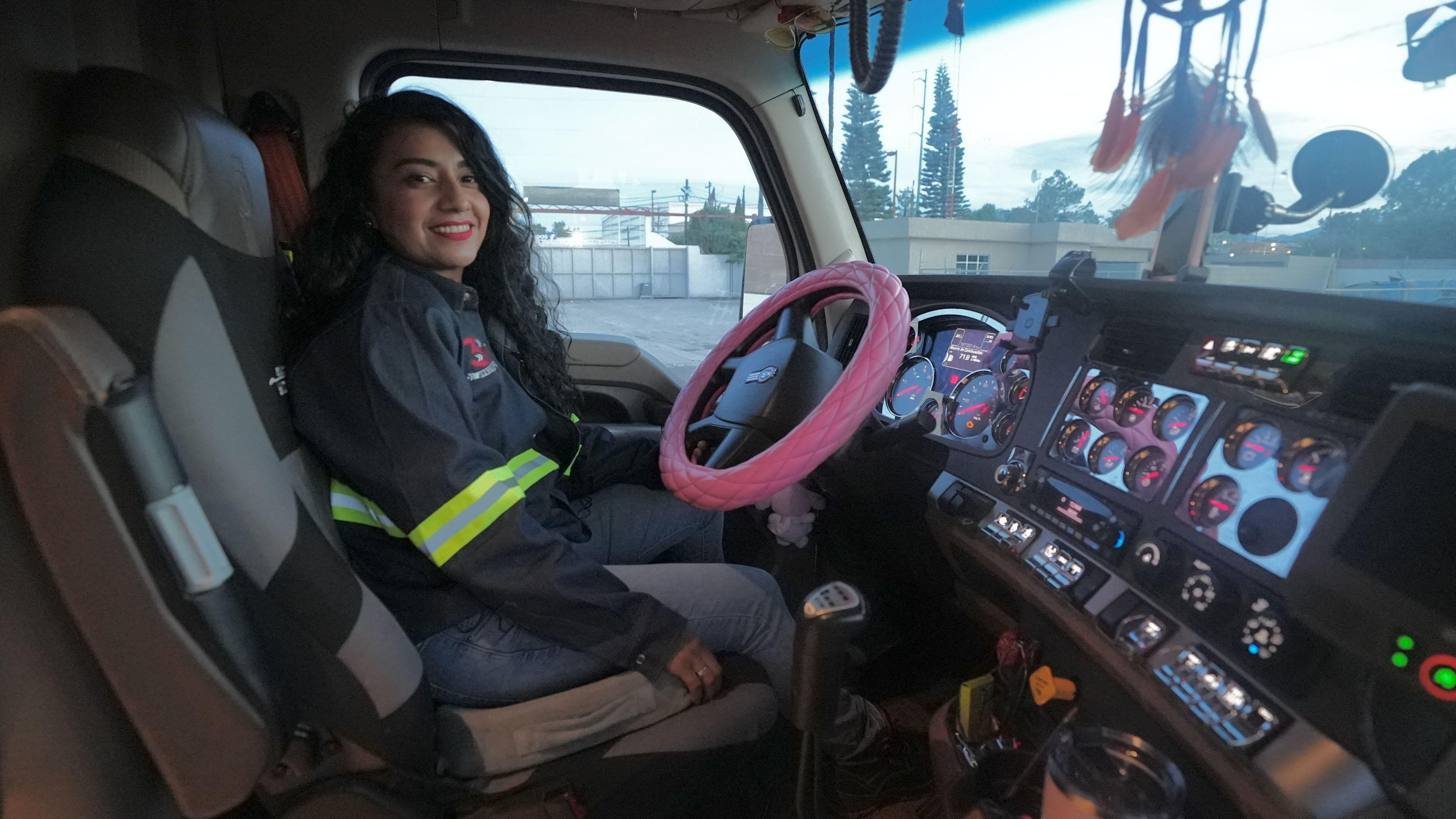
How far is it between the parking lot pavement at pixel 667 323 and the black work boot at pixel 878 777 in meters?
1.46

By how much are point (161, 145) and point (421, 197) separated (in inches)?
21.7

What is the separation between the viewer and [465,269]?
1675mm

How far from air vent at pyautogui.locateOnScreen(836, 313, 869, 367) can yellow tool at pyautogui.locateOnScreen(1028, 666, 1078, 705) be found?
980 mm

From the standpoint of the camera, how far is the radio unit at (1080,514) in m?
1.15

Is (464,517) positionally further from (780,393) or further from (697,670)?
(780,393)

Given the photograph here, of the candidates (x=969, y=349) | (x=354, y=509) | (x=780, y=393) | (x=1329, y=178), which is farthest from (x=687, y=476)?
(x=1329, y=178)

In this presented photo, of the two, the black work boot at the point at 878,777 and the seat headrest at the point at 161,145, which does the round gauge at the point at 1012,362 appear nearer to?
the black work boot at the point at 878,777

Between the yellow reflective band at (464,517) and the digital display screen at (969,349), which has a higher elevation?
the digital display screen at (969,349)

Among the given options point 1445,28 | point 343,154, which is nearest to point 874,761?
point 1445,28

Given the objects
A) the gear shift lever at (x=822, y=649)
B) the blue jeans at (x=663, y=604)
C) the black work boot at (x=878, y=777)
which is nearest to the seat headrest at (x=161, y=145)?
the blue jeans at (x=663, y=604)

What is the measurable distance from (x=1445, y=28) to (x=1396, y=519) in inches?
23.9

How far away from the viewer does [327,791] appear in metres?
1.07

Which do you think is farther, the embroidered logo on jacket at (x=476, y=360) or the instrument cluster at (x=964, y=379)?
the instrument cluster at (x=964, y=379)

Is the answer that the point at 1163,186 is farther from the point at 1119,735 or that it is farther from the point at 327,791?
the point at 327,791
